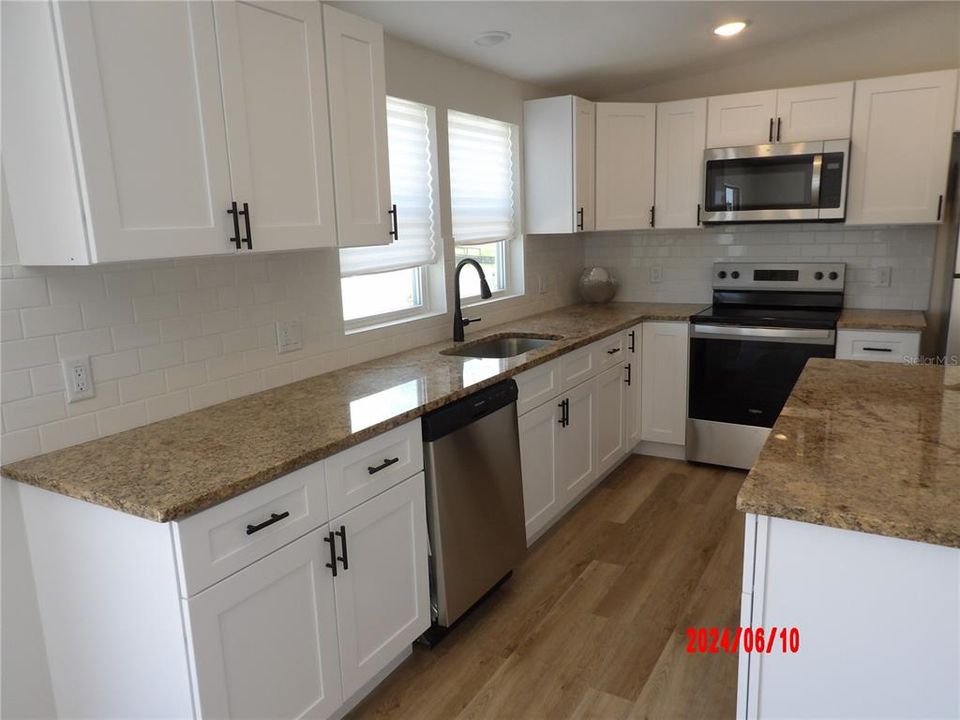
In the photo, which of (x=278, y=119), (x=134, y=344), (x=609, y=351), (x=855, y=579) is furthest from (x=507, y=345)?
(x=855, y=579)

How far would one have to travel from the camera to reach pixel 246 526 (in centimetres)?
160

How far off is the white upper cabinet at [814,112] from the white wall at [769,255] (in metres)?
0.58

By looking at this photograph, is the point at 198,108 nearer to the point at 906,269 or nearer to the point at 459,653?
the point at 459,653

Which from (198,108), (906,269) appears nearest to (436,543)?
(198,108)

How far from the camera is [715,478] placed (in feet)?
12.5

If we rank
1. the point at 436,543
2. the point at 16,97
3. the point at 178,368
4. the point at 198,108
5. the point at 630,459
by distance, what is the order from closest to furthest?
the point at 16,97 < the point at 198,108 < the point at 178,368 < the point at 436,543 < the point at 630,459

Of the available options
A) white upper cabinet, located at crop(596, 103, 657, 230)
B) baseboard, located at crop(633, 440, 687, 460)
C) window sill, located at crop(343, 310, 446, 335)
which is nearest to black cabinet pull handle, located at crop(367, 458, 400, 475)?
window sill, located at crop(343, 310, 446, 335)

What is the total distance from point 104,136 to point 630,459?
133 inches

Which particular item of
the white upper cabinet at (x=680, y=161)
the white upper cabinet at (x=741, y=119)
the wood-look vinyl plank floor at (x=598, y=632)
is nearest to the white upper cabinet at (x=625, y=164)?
the white upper cabinet at (x=680, y=161)

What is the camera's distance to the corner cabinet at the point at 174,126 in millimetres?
1515

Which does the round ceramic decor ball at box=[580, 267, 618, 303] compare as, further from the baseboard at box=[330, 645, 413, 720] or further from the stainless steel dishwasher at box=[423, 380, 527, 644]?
the baseboard at box=[330, 645, 413, 720]

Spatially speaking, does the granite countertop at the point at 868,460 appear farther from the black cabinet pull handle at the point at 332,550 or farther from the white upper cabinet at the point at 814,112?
the white upper cabinet at the point at 814,112

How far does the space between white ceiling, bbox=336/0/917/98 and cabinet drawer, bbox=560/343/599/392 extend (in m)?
1.47

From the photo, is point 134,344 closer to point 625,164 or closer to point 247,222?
point 247,222
